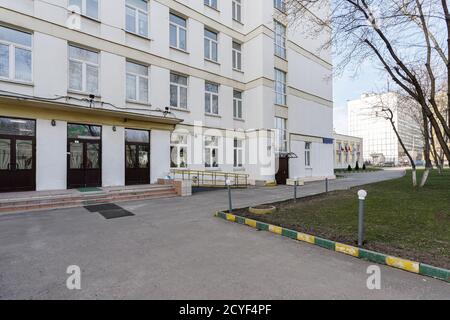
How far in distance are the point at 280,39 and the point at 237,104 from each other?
680 centimetres

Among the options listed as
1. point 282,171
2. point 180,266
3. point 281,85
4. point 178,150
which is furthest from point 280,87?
point 180,266

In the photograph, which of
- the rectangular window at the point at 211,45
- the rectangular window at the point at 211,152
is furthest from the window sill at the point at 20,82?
the rectangular window at the point at 211,45

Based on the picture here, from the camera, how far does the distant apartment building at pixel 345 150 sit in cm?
5531

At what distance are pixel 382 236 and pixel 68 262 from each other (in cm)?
617

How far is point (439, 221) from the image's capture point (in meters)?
6.56

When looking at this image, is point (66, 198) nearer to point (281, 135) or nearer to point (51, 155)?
point (51, 155)

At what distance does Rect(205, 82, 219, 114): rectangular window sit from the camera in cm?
1731

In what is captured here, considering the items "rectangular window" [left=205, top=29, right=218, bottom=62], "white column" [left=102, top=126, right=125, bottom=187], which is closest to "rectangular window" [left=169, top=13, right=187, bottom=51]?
"rectangular window" [left=205, top=29, right=218, bottom=62]

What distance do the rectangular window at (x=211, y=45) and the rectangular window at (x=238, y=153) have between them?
6087mm

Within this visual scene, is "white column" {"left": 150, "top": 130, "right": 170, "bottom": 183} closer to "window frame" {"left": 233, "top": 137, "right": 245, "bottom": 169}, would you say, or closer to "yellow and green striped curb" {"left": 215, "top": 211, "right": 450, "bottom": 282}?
"window frame" {"left": 233, "top": 137, "right": 245, "bottom": 169}

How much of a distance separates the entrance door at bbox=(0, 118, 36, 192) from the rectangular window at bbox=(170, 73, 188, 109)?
728cm

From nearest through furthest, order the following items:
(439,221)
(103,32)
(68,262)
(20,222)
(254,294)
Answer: (254,294) → (68,262) → (439,221) → (20,222) → (103,32)

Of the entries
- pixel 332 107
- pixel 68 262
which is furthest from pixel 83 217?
pixel 332 107

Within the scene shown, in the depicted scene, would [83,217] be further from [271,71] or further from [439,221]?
[271,71]
